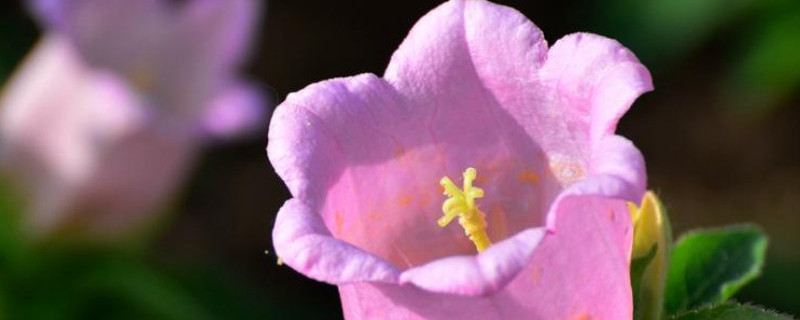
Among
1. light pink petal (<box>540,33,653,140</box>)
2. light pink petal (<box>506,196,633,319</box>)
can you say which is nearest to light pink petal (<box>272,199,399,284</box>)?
light pink petal (<box>506,196,633,319</box>)

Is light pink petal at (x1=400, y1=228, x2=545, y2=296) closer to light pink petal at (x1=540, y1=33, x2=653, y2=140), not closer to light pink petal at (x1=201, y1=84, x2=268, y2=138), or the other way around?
light pink petal at (x1=540, y1=33, x2=653, y2=140)

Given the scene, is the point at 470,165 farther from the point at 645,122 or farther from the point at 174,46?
the point at 645,122

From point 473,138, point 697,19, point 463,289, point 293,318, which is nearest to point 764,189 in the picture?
point 697,19

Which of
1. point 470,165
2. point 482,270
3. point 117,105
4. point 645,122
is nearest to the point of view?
point 482,270

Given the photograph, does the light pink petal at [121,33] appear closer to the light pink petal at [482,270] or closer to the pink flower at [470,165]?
the pink flower at [470,165]

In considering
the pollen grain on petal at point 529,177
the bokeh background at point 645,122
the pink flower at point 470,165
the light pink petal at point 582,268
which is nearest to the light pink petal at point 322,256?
the pink flower at point 470,165

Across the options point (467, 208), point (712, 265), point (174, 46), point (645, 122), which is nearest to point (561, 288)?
point (467, 208)
